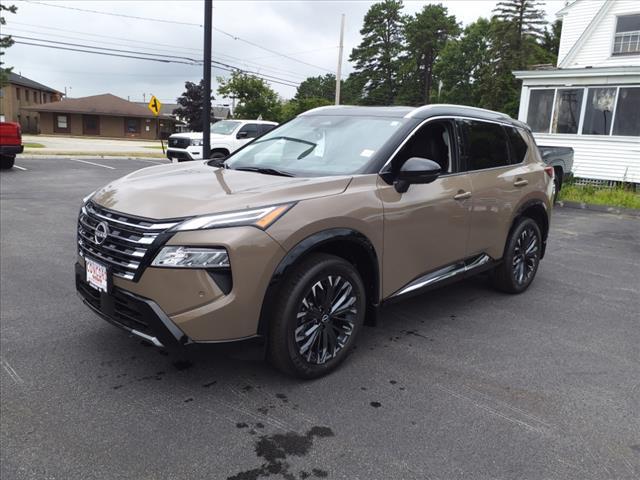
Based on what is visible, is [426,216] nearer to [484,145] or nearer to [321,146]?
[321,146]

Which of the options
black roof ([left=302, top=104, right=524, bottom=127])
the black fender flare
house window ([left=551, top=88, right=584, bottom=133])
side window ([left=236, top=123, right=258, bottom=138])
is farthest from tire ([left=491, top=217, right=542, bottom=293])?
house window ([left=551, top=88, right=584, bottom=133])

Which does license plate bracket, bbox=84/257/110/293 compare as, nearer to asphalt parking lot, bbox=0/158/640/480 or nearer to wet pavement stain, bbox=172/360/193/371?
asphalt parking lot, bbox=0/158/640/480

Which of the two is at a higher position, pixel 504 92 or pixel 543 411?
pixel 504 92

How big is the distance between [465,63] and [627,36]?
37.3 metres

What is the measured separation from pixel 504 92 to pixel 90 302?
4490 cm

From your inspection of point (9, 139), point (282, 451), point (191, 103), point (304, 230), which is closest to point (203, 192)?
point (304, 230)

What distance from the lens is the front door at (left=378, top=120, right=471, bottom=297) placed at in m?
3.62

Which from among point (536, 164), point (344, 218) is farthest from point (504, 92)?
point (344, 218)

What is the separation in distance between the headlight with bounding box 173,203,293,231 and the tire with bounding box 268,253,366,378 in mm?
348

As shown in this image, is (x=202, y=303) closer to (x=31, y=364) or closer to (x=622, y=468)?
(x=31, y=364)

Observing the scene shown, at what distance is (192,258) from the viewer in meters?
2.73

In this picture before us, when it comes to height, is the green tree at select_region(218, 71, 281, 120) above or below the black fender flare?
above

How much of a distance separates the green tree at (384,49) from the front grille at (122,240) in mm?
62220

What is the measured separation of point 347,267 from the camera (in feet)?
10.8
